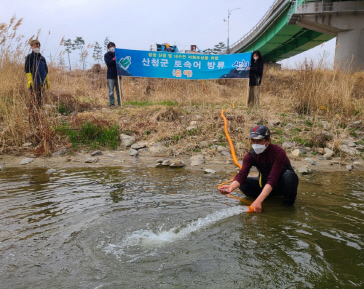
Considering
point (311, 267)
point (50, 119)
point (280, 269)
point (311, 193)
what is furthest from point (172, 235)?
point (50, 119)

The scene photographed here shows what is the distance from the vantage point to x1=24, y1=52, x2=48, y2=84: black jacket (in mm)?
6508

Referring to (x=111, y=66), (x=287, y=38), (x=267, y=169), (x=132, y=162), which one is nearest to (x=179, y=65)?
(x=111, y=66)

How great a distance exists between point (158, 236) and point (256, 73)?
757cm

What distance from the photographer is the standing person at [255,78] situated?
9352 mm

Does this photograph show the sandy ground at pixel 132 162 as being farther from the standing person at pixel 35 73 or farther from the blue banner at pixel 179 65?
the blue banner at pixel 179 65

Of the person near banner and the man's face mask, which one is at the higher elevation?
the man's face mask

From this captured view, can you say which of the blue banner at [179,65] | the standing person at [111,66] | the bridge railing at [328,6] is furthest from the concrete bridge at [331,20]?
the standing person at [111,66]

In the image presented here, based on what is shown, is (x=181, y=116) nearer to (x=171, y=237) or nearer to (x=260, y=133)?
(x=260, y=133)

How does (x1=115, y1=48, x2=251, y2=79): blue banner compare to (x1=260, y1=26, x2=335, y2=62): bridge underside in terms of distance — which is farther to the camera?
(x1=260, y1=26, x2=335, y2=62): bridge underside

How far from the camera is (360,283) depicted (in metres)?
2.21

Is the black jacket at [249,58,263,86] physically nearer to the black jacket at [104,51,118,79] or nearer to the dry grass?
the dry grass

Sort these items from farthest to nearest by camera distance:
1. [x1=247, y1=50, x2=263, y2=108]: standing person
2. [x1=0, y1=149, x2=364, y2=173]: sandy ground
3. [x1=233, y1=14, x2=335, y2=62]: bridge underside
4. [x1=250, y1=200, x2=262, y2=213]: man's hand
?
[x1=233, y1=14, x2=335, y2=62]: bridge underside → [x1=247, y1=50, x2=263, y2=108]: standing person → [x1=0, y1=149, x2=364, y2=173]: sandy ground → [x1=250, y1=200, x2=262, y2=213]: man's hand

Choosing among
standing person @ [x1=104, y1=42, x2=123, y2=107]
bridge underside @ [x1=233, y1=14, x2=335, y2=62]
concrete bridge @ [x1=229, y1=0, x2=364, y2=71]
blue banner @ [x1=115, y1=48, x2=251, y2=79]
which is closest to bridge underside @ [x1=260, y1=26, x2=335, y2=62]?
bridge underside @ [x1=233, y1=14, x2=335, y2=62]

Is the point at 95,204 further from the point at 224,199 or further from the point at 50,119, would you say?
the point at 50,119
